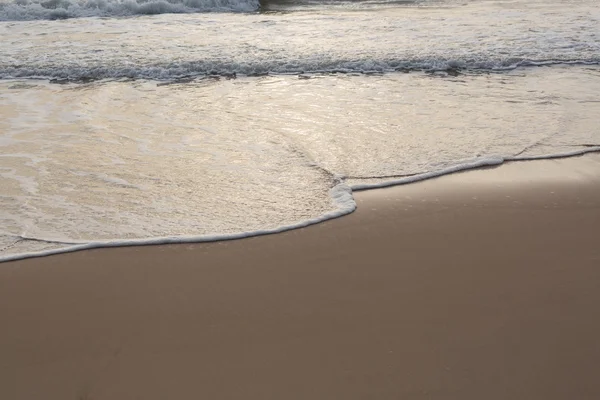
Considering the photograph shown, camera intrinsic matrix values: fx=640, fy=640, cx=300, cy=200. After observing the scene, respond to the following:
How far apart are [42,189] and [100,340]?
2.11m

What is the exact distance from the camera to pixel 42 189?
15.8 feet

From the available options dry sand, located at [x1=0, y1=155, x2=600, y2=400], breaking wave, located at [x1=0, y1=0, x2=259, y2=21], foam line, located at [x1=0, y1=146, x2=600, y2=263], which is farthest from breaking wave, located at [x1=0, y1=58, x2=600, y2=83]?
breaking wave, located at [x1=0, y1=0, x2=259, y2=21]

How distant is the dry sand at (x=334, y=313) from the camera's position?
281cm

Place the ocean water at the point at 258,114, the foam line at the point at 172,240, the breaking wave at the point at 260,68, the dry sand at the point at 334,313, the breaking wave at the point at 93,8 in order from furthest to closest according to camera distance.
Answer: the breaking wave at the point at 93,8 < the breaking wave at the point at 260,68 < the ocean water at the point at 258,114 < the foam line at the point at 172,240 < the dry sand at the point at 334,313

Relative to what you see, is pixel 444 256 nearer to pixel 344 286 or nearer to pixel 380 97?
pixel 344 286

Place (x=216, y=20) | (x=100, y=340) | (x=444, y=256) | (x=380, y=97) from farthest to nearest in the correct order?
(x=216, y=20) → (x=380, y=97) → (x=444, y=256) → (x=100, y=340)

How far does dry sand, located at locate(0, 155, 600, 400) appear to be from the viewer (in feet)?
9.23

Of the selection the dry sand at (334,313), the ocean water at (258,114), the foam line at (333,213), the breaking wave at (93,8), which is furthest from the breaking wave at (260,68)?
the breaking wave at (93,8)

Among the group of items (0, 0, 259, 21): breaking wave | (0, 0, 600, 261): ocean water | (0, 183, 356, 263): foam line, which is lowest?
(0, 183, 356, 263): foam line

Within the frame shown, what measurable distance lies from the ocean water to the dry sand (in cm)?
39

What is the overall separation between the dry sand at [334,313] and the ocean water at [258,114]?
39 cm

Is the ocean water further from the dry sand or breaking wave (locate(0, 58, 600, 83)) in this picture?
the dry sand

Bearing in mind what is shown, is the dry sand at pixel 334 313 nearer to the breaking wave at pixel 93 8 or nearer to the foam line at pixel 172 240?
the foam line at pixel 172 240

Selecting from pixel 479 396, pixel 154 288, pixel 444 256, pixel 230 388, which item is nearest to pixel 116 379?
pixel 230 388
